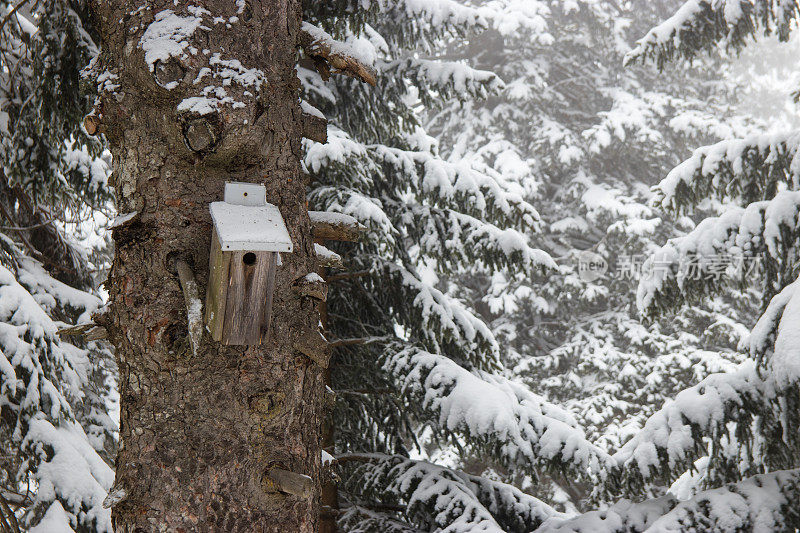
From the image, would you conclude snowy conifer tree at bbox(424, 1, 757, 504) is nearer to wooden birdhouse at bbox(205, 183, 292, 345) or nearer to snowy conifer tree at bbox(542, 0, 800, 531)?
snowy conifer tree at bbox(542, 0, 800, 531)

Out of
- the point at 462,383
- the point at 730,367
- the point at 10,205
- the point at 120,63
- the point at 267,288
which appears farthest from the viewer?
the point at 730,367

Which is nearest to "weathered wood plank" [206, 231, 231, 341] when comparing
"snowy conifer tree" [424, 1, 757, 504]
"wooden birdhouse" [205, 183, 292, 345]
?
"wooden birdhouse" [205, 183, 292, 345]

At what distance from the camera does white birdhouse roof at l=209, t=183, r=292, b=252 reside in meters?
1.62

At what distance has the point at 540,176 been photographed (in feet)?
45.9

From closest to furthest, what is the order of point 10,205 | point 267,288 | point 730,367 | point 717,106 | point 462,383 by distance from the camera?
point 267,288 → point 462,383 → point 10,205 → point 730,367 → point 717,106

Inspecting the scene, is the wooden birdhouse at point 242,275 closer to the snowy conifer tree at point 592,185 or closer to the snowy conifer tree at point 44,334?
the snowy conifer tree at point 44,334

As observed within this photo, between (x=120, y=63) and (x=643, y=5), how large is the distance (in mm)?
15495

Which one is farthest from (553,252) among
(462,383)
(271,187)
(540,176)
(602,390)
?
(271,187)

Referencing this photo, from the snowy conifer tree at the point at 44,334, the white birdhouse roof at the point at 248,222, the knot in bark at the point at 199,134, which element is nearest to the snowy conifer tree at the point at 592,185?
the snowy conifer tree at the point at 44,334

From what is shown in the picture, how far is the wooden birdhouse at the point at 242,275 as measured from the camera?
1637 millimetres

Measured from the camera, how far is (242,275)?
65.2 inches

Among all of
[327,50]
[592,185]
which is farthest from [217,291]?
[592,185]

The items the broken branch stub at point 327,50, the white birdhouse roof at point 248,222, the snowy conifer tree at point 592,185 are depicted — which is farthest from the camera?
the snowy conifer tree at point 592,185

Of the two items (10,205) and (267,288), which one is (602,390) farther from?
(267,288)
